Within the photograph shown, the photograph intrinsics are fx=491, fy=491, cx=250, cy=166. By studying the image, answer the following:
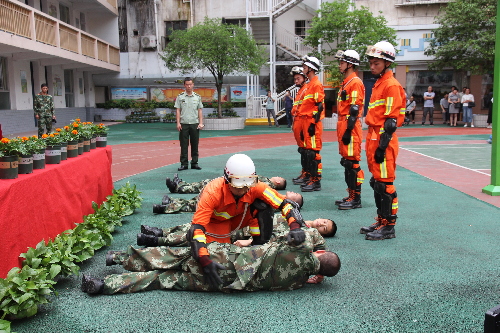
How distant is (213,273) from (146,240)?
1389mm

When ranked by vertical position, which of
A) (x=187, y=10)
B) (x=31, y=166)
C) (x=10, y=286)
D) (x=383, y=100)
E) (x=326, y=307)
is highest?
(x=187, y=10)

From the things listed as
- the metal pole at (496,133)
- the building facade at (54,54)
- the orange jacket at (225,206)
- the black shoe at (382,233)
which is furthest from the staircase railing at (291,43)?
the orange jacket at (225,206)

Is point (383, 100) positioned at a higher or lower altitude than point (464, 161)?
higher

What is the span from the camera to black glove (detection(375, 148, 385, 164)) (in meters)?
5.79

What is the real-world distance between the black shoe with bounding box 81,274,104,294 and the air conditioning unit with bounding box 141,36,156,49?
95.3ft

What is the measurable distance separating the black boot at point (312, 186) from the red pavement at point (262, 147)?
98.7 inches

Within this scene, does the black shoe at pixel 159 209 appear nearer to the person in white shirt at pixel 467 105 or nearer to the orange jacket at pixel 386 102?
the orange jacket at pixel 386 102

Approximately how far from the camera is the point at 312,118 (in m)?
8.78

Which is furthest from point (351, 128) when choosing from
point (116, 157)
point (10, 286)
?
point (116, 157)

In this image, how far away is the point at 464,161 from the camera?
1243cm

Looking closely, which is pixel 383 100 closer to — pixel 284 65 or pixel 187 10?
pixel 284 65

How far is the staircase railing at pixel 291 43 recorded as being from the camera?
28.2m

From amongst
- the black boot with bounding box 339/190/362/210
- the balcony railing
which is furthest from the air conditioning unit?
the black boot with bounding box 339/190/362/210

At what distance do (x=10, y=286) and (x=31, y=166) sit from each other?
152 cm
